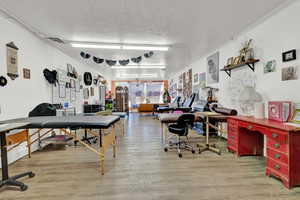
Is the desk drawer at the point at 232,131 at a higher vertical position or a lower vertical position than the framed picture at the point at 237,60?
lower

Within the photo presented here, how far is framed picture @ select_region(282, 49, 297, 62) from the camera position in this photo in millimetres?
2561

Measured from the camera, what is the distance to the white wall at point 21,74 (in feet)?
9.83

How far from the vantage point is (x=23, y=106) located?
3484 millimetres

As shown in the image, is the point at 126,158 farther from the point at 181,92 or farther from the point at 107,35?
the point at 181,92

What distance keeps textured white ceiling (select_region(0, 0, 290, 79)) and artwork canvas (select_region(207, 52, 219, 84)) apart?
1013 millimetres

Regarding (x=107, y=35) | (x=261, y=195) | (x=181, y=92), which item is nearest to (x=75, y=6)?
(x=107, y=35)

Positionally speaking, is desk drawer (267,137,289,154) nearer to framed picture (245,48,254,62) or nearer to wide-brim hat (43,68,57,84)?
framed picture (245,48,254,62)

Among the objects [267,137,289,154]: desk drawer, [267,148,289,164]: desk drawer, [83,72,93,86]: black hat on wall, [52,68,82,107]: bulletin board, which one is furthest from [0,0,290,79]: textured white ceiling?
[83,72,93,86]: black hat on wall

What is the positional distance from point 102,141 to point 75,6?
7.58 ft

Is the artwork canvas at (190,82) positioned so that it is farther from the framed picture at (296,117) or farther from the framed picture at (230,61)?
the framed picture at (296,117)

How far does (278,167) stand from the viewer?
2.32m

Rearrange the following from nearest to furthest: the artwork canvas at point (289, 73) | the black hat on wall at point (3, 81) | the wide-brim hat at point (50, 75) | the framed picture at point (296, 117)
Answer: the framed picture at point (296, 117)
the artwork canvas at point (289, 73)
the black hat on wall at point (3, 81)
the wide-brim hat at point (50, 75)

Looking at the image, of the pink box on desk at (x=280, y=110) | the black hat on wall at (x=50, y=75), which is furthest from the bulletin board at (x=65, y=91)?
the pink box on desk at (x=280, y=110)

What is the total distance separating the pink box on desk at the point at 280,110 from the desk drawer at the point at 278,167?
751mm
